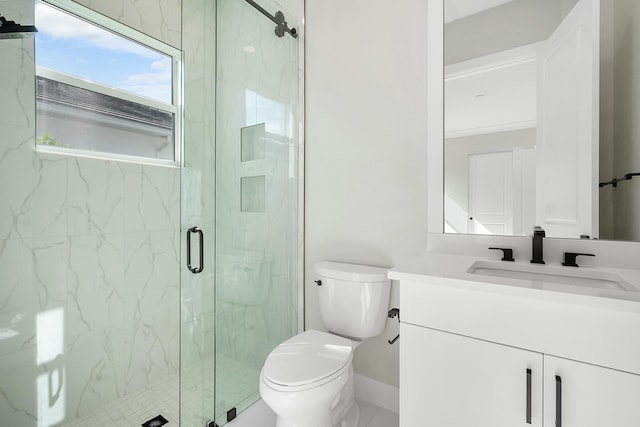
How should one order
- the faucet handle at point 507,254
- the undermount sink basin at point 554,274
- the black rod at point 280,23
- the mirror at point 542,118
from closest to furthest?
1. the undermount sink basin at point 554,274
2. the mirror at point 542,118
3. the faucet handle at point 507,254
4. the black rod at point 280,23

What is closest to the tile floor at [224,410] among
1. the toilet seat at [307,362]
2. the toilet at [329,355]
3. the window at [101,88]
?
the toilet at [329,355]

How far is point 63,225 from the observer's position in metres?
1.50

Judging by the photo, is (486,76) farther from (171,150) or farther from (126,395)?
(126,395)

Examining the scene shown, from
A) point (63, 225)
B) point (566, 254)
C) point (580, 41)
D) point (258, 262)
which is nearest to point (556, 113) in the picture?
point (580, 41)

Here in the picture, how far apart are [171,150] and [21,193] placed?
0.80m

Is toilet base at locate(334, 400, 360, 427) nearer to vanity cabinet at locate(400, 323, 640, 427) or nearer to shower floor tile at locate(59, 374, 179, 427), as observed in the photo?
vanity cabinet at locate(400, 323, 640, 427)

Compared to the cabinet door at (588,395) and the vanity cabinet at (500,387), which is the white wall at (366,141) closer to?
the vanity cabinet at (500,387)

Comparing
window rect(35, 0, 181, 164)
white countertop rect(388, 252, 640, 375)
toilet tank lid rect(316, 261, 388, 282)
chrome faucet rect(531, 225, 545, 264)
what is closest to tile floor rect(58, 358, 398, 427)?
toilet tank lid rect(316, 261, 388, 282)

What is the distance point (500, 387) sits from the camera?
0.85m

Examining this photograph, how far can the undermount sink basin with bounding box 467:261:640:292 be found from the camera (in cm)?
101

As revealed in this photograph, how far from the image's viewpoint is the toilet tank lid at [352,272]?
154cm

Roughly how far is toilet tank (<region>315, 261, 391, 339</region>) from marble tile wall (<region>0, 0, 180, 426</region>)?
1.08 meters

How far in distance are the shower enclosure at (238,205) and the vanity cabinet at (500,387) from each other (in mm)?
906

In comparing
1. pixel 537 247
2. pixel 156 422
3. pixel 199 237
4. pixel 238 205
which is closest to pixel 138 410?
pixel 156 422
